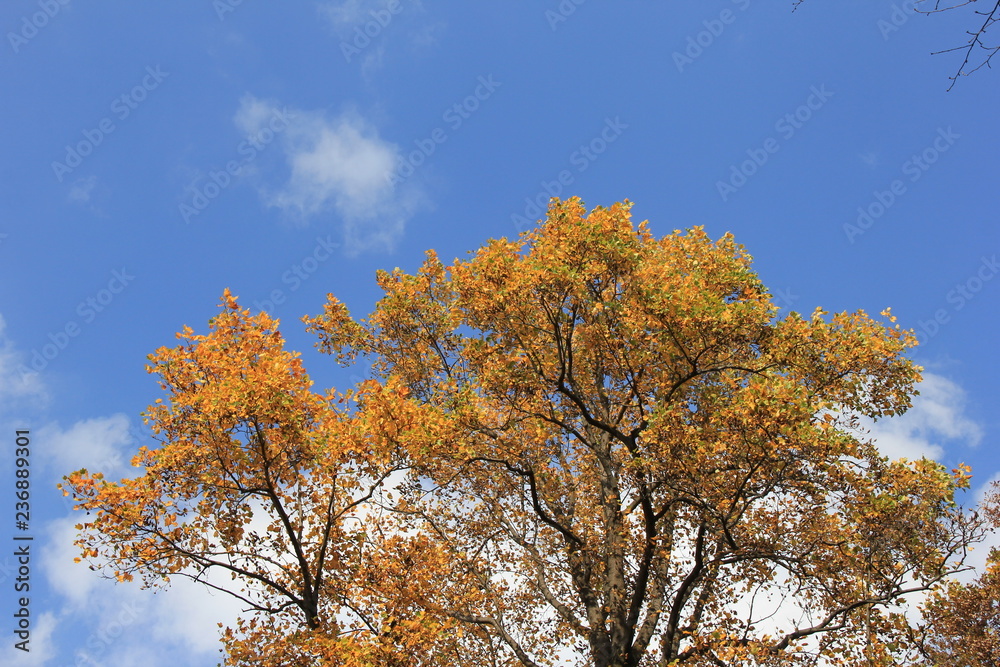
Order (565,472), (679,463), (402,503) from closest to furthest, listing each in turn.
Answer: (679,463) < (402,503) < (565,472)

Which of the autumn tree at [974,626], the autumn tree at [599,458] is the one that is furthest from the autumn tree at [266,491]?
the autumn tree at [974,626]

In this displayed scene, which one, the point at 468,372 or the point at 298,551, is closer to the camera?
the point at 298,551

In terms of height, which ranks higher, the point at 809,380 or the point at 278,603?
the point at 809,380

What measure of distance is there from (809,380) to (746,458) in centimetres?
348

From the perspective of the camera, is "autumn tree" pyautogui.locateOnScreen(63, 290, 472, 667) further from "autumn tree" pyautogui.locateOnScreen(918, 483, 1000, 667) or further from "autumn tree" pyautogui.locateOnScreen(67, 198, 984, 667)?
"autumn tree" pyautogui.locateOnScreen(918, 483, 1000, 667)

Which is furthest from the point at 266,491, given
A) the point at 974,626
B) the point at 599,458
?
the point at 974,626

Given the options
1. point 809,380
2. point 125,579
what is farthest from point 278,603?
point 809,380

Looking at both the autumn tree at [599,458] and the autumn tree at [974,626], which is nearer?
the autumn tree at [599,458]

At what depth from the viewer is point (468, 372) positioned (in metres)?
16.7

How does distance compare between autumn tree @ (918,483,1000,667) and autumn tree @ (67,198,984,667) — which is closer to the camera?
autumn tree @ (67,198,984,667)

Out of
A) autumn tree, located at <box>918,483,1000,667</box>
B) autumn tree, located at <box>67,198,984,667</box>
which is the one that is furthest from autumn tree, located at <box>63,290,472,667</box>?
autumn tree, located at <box>918,483,1000,667</box>

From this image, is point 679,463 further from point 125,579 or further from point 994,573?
point 994,573

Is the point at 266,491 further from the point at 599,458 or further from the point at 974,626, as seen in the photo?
the point at 974,626

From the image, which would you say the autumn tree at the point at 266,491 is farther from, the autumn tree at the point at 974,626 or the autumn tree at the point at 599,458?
the autumn tree at the point at 974,626
